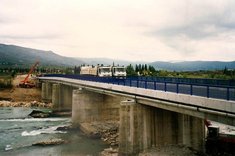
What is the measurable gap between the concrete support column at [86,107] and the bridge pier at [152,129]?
58.9 ft

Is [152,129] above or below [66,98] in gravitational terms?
above

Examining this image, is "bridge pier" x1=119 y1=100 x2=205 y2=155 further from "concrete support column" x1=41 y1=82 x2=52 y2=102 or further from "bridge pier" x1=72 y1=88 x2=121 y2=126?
"concrete support column" x1=41 y1=82 x2=52 y2=102

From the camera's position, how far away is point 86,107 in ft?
149

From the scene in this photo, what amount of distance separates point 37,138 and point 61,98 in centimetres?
2294

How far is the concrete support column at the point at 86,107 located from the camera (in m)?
44.8

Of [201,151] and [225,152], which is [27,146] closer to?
[201,151]

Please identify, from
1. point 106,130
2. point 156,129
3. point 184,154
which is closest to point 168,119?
point 156,129

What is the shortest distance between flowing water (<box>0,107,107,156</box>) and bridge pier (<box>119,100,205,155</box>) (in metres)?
6.55

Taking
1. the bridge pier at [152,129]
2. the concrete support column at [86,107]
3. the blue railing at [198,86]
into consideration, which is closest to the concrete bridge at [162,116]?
the bridge pier at [152,129]

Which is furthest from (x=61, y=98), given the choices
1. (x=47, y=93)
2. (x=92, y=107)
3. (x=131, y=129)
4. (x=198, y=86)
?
(x=198, y=86)

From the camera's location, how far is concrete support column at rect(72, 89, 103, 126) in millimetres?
44812

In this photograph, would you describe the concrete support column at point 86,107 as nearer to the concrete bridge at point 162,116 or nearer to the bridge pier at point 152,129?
the concrete bridge at point 162,116

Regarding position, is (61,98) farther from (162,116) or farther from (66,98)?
(162,116)

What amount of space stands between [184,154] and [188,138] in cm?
228
